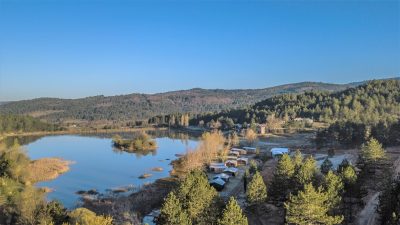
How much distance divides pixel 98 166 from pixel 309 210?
128ft

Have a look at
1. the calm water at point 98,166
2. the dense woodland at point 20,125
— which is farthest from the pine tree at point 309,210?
the dense woodland at point 20,125

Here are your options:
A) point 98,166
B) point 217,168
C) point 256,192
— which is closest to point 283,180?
point 256,192

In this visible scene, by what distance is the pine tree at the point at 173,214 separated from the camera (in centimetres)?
1893

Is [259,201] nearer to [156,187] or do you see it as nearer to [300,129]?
[156,187]

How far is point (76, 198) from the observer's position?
34.8m

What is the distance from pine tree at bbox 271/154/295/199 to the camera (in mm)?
26297

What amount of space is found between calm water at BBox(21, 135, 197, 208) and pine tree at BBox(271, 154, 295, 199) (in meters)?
16.5

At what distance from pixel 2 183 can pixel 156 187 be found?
13648mm

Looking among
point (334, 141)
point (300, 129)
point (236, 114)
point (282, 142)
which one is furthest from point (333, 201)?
point (236, 114)

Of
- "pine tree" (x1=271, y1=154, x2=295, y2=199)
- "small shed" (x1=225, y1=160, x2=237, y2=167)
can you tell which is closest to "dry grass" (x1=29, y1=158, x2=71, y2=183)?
"small shed" (x1=225, y1=160, x2=237, y2=167)

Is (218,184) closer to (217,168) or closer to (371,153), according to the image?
(217,168)

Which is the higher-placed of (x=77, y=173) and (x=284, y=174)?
(x=284, y=174)

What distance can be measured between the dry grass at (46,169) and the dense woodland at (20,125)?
54.0 metres

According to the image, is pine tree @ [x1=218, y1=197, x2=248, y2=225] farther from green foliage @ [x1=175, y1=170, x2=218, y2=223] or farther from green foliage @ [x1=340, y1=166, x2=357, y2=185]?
green foliage @ [x1=340, y1=166, x2=357, y2=185]
